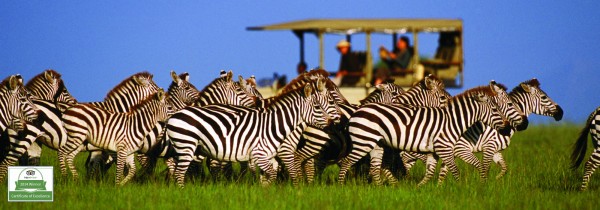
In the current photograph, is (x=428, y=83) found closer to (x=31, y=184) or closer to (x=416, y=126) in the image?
(x=416, y=126)

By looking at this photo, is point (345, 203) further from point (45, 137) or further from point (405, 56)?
point (405, 56)

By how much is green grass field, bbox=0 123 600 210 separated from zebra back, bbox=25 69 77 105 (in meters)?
1.36

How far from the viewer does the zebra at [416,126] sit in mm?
14367

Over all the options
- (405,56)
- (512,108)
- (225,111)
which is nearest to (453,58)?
(405,56)

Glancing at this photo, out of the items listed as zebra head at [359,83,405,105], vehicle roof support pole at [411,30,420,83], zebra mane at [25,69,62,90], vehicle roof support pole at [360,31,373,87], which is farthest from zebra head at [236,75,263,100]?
vehicle roof support pole at [411,30,420,83]

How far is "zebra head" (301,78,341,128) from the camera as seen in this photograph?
45.4 ft

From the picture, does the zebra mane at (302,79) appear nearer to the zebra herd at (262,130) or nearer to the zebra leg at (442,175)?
the zebra herd at (262,130)

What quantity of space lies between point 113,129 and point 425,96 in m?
4.88

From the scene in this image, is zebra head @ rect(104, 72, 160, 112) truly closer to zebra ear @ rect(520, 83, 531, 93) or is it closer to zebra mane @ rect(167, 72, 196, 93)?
zebra mane @ rect(167, 72, 196, 93)

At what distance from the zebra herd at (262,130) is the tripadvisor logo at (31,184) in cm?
81

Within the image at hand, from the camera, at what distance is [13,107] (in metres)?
14.2

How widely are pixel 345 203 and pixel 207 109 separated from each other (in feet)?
7.10

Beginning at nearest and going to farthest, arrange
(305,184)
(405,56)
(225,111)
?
(225,111)
(305,184)
(405,56)

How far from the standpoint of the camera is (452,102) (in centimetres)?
1499
